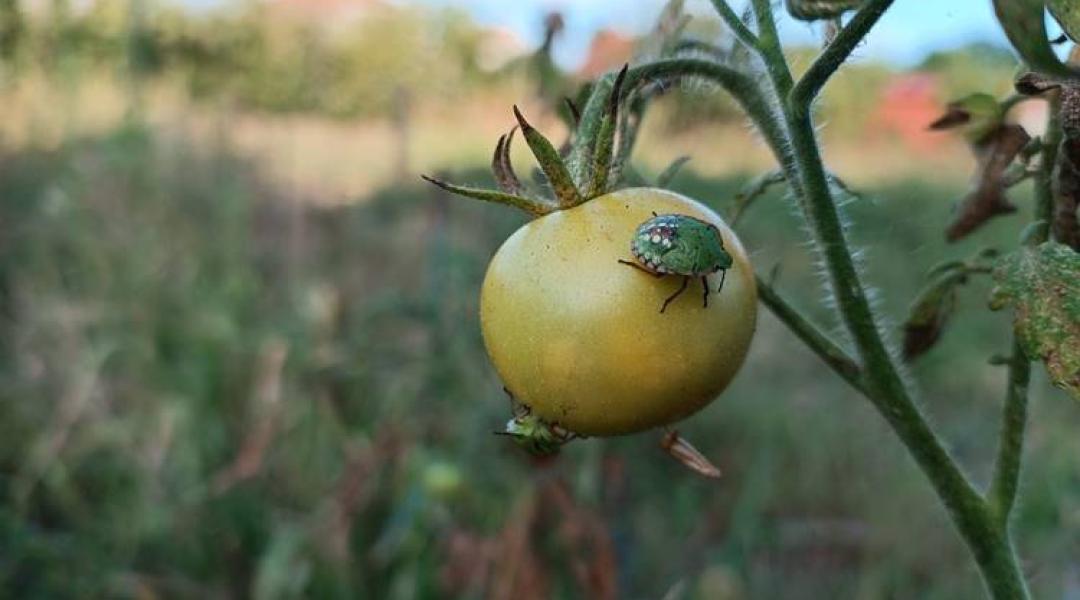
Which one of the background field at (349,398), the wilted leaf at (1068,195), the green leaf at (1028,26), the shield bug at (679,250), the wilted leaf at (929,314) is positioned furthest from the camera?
the background field at (349,398)

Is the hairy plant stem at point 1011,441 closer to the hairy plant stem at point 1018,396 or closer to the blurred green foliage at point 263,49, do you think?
the hairy plant stem at point 1018,396

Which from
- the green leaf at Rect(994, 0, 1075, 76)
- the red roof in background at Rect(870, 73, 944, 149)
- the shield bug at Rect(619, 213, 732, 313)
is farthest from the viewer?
the red roof in background at Rect(870, 73, 944, 149)

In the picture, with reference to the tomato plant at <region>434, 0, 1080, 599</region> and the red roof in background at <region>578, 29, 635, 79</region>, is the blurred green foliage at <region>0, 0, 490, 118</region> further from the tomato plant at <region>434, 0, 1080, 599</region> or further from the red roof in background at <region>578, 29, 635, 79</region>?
the tomato plant at <region>434, 0, 1080, 599</region>

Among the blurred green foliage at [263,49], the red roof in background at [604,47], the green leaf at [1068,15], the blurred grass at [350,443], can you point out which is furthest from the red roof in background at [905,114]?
the green leaf at [1068,15]

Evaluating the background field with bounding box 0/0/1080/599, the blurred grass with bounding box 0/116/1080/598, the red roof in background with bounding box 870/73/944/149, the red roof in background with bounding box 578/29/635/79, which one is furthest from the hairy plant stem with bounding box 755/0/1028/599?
the red roof in background with bounding box 870/73/944/149

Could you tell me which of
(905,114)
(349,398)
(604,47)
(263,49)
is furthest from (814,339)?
(905,114)

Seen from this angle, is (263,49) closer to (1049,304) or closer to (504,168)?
(504,168)
